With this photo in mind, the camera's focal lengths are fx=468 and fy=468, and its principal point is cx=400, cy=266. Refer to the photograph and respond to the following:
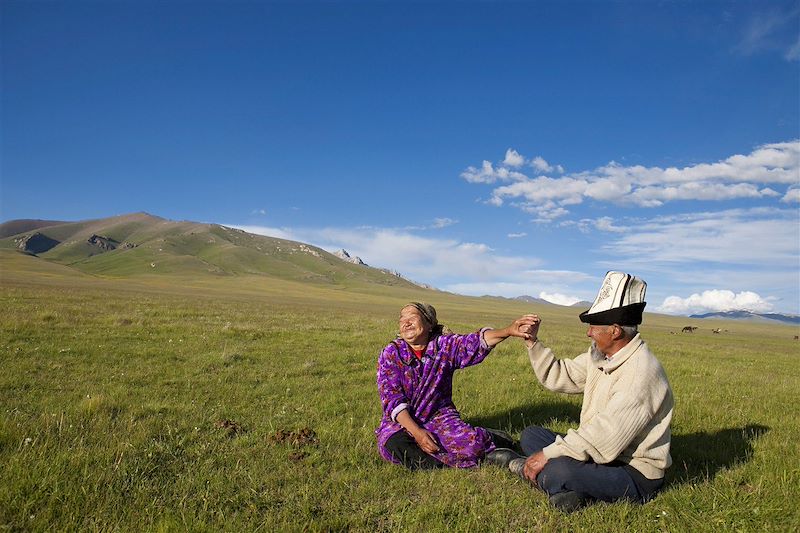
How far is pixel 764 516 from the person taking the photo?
477cm

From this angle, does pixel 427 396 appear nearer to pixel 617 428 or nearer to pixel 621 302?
pixel 617 428

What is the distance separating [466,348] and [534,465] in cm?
175

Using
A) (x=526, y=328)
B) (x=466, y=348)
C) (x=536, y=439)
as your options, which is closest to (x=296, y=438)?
(x=466, y=348)

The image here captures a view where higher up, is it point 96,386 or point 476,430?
point 476,430

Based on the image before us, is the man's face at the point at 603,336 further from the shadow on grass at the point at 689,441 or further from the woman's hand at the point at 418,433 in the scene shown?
the woman's hand at the point at 418,433

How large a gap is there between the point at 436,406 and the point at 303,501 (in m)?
2.44

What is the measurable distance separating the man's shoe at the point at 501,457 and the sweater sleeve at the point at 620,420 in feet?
4.57

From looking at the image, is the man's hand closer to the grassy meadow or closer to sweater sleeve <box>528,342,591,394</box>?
the grassy meadow

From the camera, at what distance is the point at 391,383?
A: 6441 millimetres

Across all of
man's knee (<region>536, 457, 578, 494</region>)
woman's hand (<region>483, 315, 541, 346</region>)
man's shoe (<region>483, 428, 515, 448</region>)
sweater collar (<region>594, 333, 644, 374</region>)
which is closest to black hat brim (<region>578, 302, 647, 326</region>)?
sweater collar (<region>594, 333, 644, 374</region>)

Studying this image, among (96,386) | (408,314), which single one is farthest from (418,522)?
(96,386)

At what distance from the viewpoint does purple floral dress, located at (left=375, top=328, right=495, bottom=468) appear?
6.22 m

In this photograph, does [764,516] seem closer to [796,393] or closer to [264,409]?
[264,409]

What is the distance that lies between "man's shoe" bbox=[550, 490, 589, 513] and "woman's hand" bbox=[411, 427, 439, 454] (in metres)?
1.53
